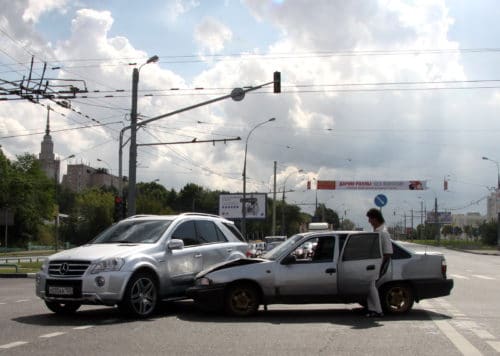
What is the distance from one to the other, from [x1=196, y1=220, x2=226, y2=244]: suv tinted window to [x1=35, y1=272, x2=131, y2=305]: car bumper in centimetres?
239

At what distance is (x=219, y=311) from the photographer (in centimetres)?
1122

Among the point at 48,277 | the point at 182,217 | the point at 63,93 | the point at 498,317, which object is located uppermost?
the point at 63,93

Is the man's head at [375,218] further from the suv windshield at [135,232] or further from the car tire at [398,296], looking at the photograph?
the suv windshield at [135,232]

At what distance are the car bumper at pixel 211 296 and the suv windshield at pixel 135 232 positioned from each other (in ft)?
4.11

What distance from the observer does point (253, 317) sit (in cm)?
1067

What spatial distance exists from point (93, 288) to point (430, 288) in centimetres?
571

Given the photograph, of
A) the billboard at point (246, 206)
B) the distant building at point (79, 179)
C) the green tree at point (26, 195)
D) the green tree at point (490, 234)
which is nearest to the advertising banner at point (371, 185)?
the billboard at point (246, 206)

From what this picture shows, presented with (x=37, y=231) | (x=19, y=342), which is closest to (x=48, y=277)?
(x=19, y=342)

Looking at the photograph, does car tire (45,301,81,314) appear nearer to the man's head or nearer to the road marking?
the road marking

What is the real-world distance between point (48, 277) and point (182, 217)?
274 cm

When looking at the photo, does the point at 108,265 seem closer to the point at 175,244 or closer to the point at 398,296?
the point at 175,244

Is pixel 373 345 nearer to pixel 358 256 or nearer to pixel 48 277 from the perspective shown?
pixel 358 256

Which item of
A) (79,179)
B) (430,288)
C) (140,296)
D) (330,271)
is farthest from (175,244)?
(79,179)

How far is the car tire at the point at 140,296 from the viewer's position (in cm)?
1014
